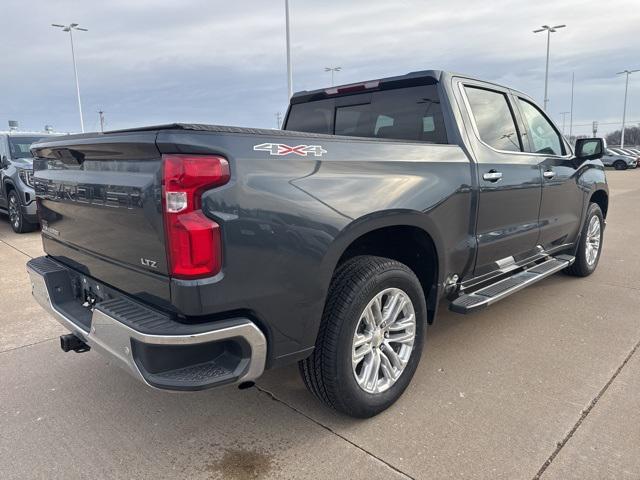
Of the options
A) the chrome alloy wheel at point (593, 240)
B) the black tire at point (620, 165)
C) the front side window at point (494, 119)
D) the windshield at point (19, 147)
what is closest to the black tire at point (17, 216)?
the windshield at point (19, 147)

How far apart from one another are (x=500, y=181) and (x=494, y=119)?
1.83 feet

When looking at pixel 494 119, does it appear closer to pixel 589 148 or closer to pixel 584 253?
pixel 589 148

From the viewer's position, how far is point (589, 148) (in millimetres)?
4809

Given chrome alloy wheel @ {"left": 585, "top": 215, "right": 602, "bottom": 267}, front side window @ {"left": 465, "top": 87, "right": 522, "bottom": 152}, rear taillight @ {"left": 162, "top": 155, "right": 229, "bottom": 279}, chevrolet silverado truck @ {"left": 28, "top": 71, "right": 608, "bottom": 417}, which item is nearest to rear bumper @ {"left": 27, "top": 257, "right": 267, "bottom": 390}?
chevrolet silverado truck @ {"left": 28, "top": 71, "right": 608, "bottom": 417}

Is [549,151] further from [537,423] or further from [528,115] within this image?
[537,423]

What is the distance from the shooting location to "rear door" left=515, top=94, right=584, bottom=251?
14.0 ft

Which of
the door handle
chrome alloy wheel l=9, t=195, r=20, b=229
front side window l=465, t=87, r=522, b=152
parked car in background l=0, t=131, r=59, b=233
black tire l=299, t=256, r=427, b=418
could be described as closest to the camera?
black tire l=299, t=256, r=427, b=418

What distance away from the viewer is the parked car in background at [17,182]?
8.68m

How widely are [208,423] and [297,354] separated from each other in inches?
32.2

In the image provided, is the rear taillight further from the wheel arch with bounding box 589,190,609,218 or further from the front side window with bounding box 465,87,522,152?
the wheel arch with bounding box 589,190,609,218

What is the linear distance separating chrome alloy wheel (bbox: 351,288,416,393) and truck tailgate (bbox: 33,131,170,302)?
109cm

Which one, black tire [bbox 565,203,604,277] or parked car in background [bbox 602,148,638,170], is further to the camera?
parked car in background [bbox 602,148,638,170]

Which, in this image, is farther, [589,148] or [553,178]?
[589,148]

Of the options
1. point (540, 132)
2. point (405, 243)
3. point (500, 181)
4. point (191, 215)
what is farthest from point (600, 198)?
point (191, 215)
